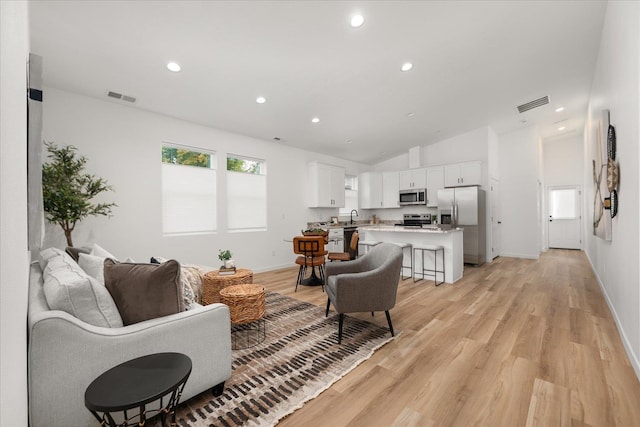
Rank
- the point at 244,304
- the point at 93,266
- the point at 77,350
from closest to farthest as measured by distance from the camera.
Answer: the point at 77,350 → the point at 93,266 → the point at 244,304

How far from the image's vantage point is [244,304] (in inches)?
99.6

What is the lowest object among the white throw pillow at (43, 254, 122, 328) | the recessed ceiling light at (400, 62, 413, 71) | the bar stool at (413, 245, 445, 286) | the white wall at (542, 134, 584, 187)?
the bar stool at (413, 245, 445, 286)

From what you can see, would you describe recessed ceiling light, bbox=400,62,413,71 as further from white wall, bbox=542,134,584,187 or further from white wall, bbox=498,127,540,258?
white wall, bbox=542,134,584,187

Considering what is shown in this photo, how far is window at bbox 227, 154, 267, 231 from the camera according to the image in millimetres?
5312

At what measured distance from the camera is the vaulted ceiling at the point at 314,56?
2.61 meters

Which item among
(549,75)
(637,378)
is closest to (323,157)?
(549,75)

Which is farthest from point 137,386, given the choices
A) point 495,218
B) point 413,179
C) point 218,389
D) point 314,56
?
point 495,218

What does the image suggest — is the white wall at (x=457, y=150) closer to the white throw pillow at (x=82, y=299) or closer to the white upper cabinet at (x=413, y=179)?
the white upper cabinet at (x=413, y=179)

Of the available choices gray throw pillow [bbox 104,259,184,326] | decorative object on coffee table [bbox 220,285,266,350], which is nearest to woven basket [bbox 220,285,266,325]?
decorative object on coffee table [bbox 220,285,266,350]

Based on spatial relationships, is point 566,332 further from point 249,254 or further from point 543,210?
point 543,210

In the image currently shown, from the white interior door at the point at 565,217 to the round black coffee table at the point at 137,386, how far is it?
37.2 ft

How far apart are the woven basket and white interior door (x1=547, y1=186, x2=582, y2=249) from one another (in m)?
10.4

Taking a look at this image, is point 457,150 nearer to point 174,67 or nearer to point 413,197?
point 413,197

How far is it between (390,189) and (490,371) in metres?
6.08
